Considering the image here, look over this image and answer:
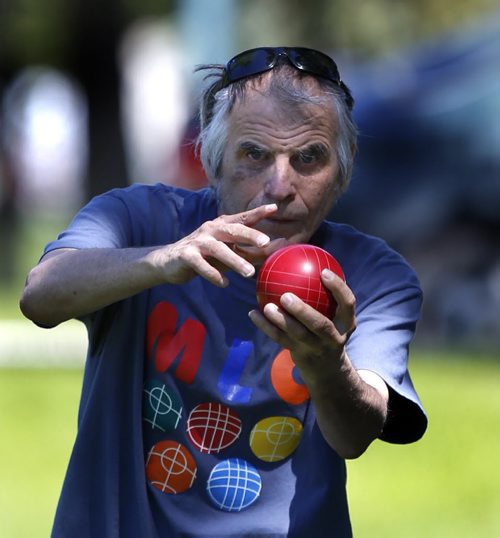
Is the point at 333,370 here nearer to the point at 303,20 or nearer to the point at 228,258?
the point at 228,258

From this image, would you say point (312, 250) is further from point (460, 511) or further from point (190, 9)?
point (190, 9)

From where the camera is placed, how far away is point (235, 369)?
350 cm

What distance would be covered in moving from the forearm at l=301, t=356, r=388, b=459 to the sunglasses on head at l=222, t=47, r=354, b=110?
84 centimetres

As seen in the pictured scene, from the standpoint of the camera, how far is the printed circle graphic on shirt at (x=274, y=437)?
3492 millimetres

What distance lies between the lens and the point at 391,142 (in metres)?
14.1

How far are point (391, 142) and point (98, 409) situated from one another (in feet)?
35.8

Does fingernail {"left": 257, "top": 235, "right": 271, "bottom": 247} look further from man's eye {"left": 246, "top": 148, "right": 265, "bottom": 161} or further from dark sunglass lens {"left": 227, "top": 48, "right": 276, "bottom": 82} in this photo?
dark sunglass lens {"left": 227, "top": 48, "right": 276, "bottom": 82}

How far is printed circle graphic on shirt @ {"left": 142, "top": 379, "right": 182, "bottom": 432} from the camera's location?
3.50 metres

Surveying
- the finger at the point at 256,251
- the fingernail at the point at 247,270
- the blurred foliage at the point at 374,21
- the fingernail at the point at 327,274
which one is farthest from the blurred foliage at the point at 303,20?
the fingernail at the point at 247,270

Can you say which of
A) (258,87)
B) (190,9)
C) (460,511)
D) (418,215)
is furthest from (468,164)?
(258,87)

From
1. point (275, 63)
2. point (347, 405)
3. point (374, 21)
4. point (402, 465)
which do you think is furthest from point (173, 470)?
point (374, 21)

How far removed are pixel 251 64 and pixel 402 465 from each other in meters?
5.03

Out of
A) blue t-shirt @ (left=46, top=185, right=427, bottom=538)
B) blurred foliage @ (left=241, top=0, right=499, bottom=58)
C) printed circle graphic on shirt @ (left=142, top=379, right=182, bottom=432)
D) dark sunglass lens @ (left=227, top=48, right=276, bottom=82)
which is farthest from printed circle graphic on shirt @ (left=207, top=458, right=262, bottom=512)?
blurred foliage @ (left=241, top=0, right=499, bottom=58)

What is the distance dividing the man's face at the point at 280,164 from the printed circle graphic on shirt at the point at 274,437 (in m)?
0.48
